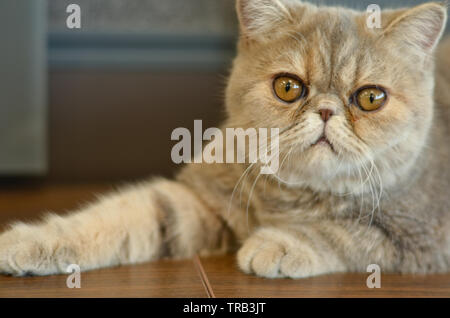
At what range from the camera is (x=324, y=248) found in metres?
1.21

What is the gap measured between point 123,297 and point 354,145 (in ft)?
1.71

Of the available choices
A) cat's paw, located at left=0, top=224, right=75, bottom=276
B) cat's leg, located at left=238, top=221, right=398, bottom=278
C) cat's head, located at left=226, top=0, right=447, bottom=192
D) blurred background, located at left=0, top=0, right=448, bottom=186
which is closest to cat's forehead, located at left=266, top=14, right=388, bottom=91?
cat's head, located at left=226, top=0, right=447, bottom=192

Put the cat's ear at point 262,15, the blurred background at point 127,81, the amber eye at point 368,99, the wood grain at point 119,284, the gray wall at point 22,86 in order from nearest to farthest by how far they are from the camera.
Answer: the wood grain at point 119,284, the amber eye at point 368,99, the cat's ear at point 262,15, the gray wall at point 22,86, the blurred background at point 127,81

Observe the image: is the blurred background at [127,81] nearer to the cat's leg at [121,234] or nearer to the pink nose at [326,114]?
the cat's leg at [121,234]

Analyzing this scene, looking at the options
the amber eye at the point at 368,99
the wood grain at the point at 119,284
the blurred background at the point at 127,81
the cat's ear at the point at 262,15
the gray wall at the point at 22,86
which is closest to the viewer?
the wood grain at the point at 119,284

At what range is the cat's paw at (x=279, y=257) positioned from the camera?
114 cm

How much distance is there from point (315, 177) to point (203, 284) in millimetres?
318

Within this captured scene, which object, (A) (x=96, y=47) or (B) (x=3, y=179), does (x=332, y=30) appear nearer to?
(A) (x=96, y=47)

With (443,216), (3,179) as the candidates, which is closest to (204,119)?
(3,179)

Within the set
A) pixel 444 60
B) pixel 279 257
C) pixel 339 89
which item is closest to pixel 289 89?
pixel 339 89

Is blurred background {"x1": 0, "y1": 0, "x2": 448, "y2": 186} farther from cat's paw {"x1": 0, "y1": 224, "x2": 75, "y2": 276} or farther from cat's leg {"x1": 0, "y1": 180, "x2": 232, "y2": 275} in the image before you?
cat's paw {"x1": 0, "y1": 224, "x2": 75, "y2": 276}

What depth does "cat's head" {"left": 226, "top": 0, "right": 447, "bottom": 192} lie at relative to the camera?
1.12 metres

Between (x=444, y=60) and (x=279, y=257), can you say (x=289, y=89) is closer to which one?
(x=279, y=257)

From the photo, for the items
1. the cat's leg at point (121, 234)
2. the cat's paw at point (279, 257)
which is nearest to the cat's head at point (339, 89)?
the cat's paw at point (279, 257)
